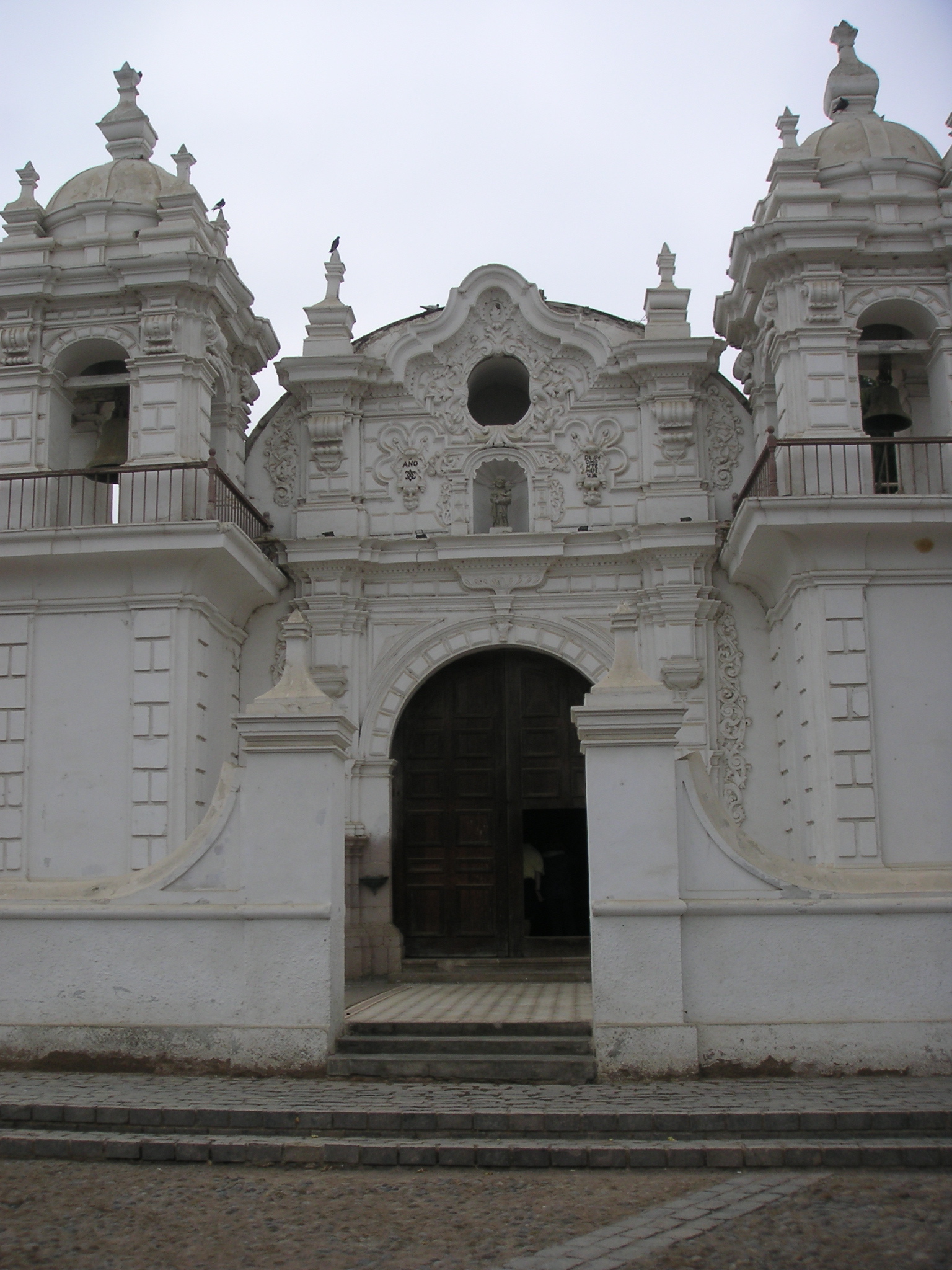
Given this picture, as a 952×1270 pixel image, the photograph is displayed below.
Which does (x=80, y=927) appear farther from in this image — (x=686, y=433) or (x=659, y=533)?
(x=686, y=433)

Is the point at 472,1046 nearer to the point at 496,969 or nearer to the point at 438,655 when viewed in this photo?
the point at 496,969

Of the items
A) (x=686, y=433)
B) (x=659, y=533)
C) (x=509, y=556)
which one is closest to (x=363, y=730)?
(x=509, y=556)

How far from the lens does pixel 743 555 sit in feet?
43.8

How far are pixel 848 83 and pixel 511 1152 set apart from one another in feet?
43.6

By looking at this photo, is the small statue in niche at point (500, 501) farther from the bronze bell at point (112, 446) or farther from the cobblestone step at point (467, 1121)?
the cobblestone step at point (467, 1121)

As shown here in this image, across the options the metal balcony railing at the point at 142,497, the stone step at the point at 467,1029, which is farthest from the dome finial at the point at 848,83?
the stone step at the point at 467,1029

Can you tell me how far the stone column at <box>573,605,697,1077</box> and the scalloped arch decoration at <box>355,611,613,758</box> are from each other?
576 centimetres

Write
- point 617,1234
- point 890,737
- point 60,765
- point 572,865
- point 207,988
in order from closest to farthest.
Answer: point 617,1234 < point 207,988 < point 890,737 < point 60,765 < point 572,865

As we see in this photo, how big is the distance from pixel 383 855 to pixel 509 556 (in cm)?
381

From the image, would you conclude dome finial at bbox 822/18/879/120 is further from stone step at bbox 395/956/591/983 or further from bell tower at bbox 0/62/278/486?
stone step at bbox 395/956/591/983

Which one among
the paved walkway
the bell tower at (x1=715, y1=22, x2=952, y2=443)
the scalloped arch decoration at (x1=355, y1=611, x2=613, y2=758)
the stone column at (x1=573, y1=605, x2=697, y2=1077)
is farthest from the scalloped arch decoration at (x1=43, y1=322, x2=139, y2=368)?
the paved walkway

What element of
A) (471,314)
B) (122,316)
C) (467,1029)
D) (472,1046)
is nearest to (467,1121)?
(472,1046)

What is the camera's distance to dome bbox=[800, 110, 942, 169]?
46.1ft

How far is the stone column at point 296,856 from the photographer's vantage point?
848 cm
